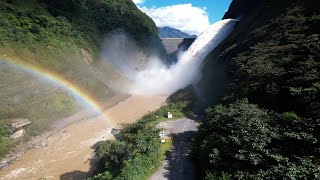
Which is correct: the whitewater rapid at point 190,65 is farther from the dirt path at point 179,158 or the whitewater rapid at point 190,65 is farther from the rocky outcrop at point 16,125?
the rocky outcrop at point 16,125

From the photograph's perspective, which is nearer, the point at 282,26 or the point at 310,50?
the point at 310,50

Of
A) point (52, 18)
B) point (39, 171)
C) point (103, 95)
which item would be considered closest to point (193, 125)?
point (39, 171)

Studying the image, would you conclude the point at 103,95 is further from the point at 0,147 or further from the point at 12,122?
the point at 0,147

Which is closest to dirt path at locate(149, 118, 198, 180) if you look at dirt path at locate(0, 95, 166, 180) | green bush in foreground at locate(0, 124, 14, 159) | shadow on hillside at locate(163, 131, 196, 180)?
shadow on hillside at locate(163, 131, 196, 180)

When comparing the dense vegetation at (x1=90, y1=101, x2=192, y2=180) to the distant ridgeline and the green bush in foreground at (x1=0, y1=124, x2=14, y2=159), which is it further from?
the distant ridgeline

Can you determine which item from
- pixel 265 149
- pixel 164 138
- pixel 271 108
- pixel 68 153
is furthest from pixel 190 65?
pixel 265 149
